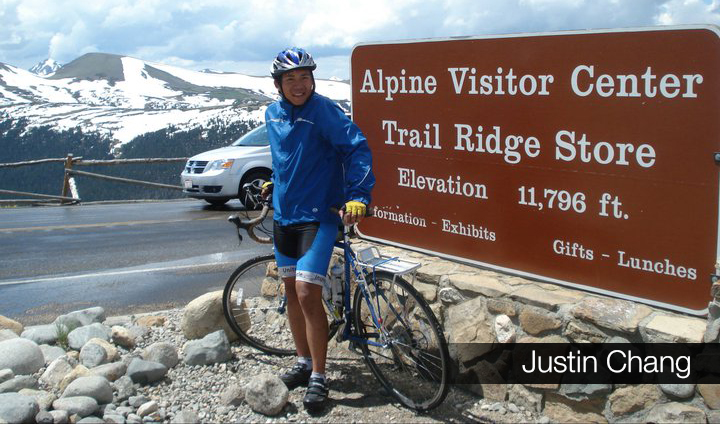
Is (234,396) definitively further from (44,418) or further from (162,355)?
(44,418)

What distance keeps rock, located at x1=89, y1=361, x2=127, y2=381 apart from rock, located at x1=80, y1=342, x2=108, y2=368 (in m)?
0.18

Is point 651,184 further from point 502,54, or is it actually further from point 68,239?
point 68,239

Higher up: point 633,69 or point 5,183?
point 633,69

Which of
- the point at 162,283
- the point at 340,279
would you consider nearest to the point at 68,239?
the point at 162,283

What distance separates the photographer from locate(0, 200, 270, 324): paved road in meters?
7.26

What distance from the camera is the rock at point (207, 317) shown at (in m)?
5.19

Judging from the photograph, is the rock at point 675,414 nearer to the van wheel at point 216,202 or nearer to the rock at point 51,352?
the rock at point 51,352

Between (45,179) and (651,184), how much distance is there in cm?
14587

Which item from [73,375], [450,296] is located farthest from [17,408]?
[450,296]

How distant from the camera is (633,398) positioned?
3.47 m

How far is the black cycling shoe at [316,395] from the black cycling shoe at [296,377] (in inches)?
11.0

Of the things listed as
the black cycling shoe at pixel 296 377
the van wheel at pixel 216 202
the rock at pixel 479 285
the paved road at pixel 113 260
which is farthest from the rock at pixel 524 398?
the van wheel at pixel 216 202

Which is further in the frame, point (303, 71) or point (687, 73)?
point (303, 71)

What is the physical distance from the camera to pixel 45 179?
13562 cm
